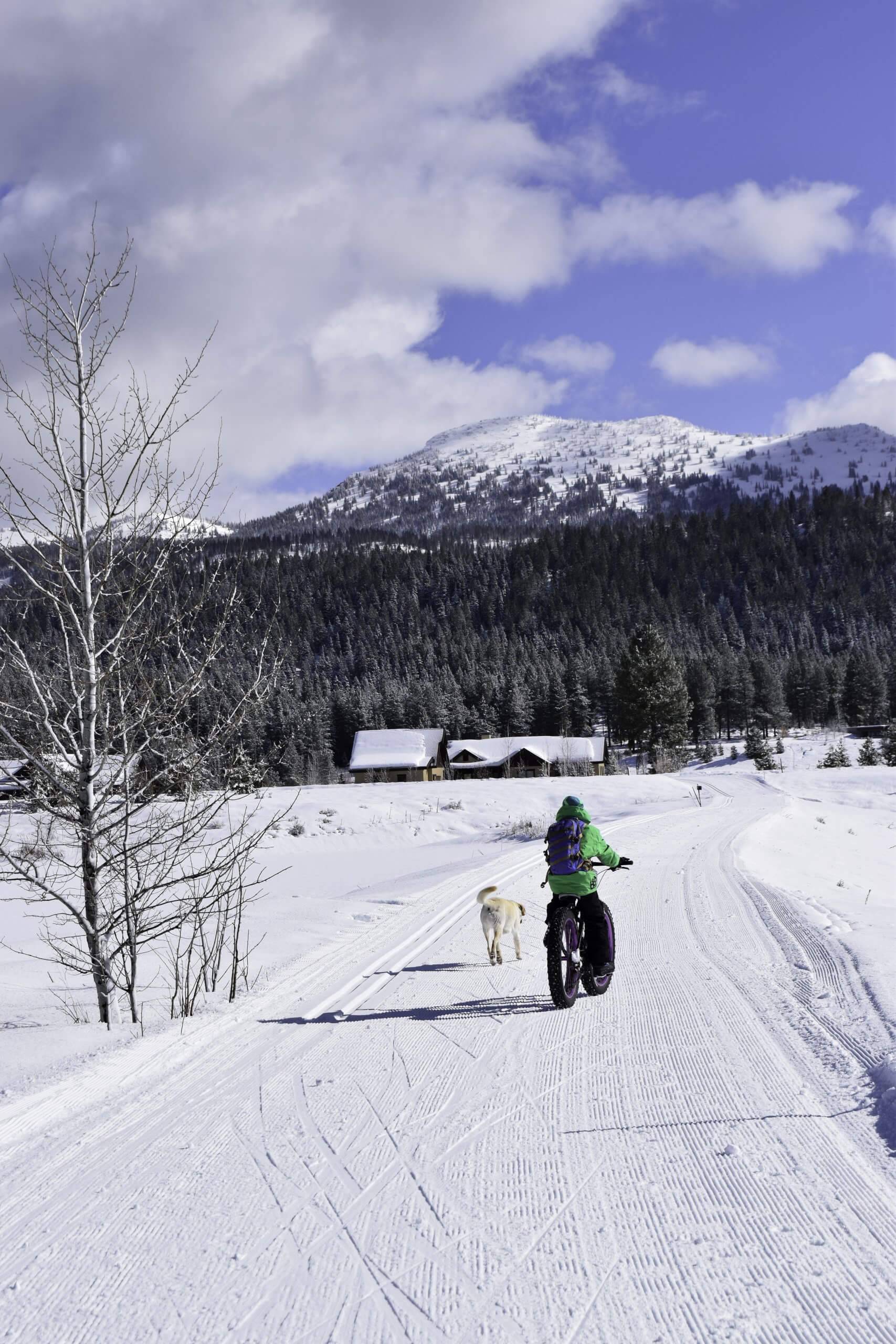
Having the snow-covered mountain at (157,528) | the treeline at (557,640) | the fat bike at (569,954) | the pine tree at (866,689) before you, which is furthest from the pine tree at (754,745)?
the snow-covered mountain at (157,528)

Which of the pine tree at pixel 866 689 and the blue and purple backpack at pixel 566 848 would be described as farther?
the pine tree at pixel 866 689

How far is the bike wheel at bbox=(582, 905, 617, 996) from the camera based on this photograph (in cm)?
662

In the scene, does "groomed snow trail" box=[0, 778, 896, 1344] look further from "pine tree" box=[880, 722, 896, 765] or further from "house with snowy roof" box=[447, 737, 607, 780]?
"house with snowy roof" box=[447, 737, 607, 780]

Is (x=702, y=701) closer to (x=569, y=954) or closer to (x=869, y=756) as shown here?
(x=869, y=756)

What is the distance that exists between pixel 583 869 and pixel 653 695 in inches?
2421

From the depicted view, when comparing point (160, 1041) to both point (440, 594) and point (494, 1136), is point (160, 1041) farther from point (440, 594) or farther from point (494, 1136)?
point (440, 594)

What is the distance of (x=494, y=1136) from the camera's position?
4.03 metres

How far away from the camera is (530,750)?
7738 centimetres

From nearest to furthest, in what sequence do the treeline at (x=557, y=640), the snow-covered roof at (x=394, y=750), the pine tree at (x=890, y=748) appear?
the pine tree at (x=890, y=748)
the treeline at (x=557, y=640)
the snow-covered roof at (x=394, y=750)

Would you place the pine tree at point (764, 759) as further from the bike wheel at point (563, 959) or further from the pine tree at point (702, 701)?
the bike wheel at point (563, 959)

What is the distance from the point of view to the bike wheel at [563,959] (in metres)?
6.27

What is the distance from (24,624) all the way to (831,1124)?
21.4 feet

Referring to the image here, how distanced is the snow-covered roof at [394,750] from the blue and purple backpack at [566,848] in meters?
74.9

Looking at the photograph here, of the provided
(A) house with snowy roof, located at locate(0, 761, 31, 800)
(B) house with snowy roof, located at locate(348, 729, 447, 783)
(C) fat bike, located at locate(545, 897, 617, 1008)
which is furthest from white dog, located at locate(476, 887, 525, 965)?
(B) house with snowy roof, located at locate(348, 729, 447, 783)
